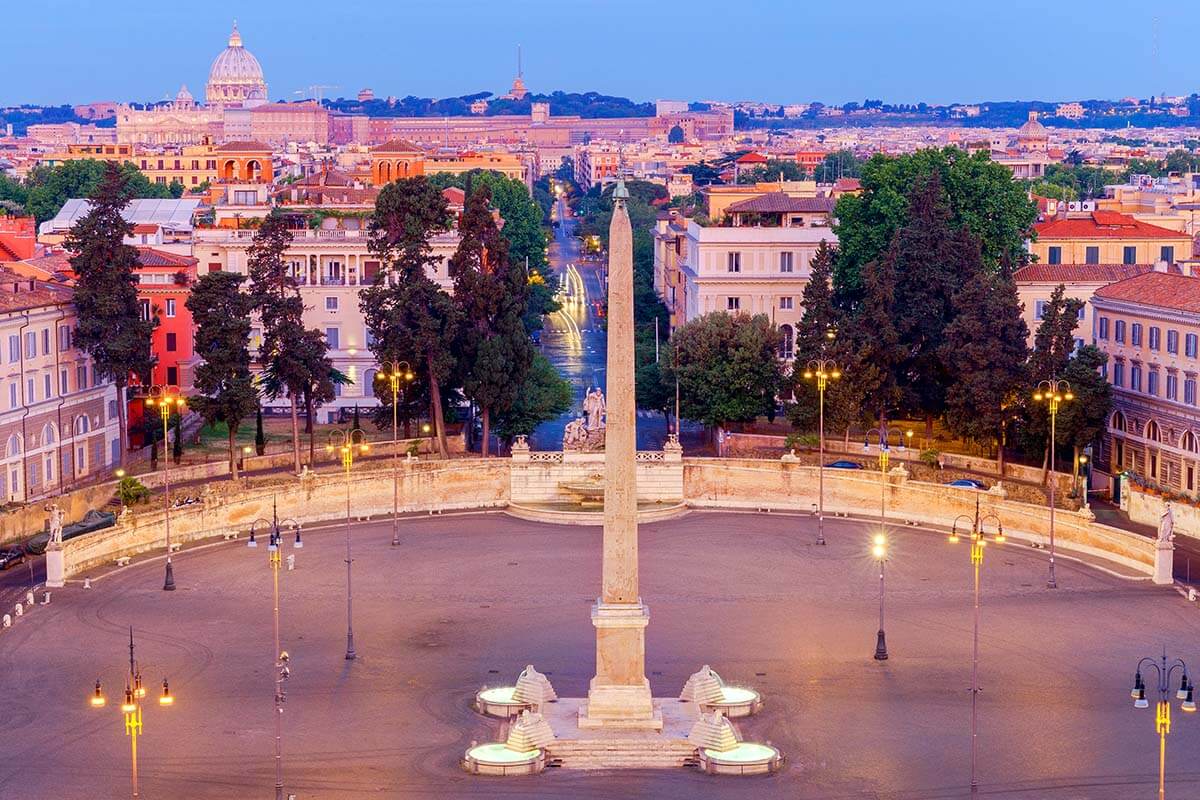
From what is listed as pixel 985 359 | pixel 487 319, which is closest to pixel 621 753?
pixel 985 359

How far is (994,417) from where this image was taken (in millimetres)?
74000

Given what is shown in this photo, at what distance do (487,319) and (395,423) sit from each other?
797 centimetres

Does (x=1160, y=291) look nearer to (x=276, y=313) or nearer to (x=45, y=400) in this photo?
(x=276, y=313)

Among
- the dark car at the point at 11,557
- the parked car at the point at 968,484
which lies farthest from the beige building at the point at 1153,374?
the dark car at the point at 11,557

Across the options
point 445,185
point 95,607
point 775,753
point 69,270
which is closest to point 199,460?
point 69,270

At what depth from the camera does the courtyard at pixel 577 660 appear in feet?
134

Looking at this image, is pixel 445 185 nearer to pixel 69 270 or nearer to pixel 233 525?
pixel 69 270

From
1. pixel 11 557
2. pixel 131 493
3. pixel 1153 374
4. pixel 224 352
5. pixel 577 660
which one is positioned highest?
pixel 224 352

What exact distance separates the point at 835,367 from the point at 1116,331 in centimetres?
1031

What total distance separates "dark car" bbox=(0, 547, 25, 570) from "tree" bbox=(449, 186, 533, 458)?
757 inches

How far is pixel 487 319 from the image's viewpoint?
257ft

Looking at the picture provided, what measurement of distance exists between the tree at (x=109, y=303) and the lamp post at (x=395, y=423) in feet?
27.3

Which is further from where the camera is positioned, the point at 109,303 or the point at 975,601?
the point at 109,303

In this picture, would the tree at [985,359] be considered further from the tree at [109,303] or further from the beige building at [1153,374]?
the tree at [109,303]
